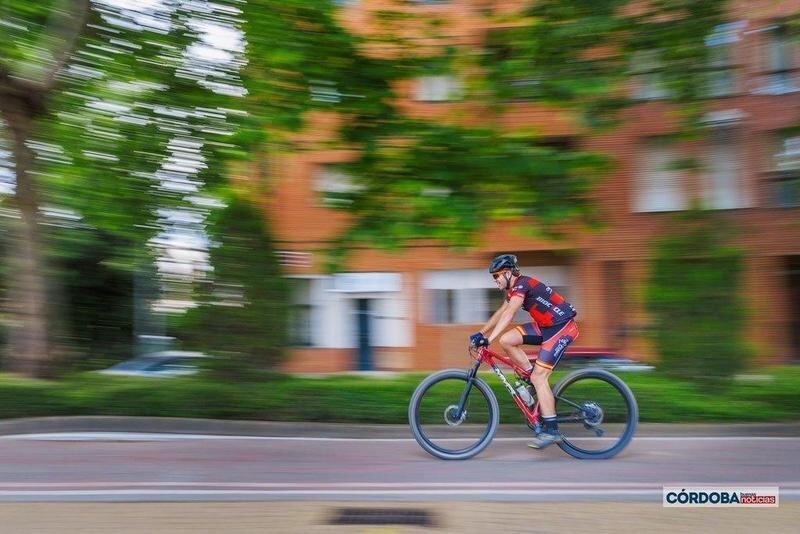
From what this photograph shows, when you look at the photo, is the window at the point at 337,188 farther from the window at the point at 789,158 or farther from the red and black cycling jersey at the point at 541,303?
the window at the point at 789,158

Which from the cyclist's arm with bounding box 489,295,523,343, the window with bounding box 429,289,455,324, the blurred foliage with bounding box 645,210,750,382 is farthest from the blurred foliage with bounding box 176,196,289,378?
the window with bounding box 429,289,455,324

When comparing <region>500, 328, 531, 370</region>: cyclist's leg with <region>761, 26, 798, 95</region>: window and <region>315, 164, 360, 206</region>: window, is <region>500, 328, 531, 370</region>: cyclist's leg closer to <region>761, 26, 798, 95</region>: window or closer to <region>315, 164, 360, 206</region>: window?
<region>315, 164, 360, 206</region>: window

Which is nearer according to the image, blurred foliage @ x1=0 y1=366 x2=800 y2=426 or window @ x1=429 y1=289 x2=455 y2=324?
blurred foliage @ x1=0 y1=366 x2=800 y2=426

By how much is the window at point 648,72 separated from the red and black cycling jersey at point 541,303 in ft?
8.54

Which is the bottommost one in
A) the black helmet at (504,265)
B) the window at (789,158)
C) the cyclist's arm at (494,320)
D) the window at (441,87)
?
the cyclist's arm at (494,320)

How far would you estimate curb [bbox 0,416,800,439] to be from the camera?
9227 millimetres

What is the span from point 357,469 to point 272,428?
103 inches

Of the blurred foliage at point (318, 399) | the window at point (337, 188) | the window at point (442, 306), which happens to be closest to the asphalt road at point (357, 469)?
the blurred foliage at point (318, 399)

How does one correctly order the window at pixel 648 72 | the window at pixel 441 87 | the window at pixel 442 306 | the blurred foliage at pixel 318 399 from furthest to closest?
1. the window at pixel 442 306
2. the blurred foliage at pixel 318 399
3. the window at pixel 441 87
4. the window at pixel 648 72

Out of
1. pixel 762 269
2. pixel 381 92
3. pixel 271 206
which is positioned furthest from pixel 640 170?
pixel 381 92

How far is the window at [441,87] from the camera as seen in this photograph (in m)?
8.47

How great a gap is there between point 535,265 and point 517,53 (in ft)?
43.7

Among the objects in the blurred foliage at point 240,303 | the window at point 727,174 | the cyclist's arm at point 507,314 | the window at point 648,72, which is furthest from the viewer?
the window at point 727,174

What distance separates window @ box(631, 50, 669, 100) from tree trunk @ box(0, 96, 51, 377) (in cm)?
781
